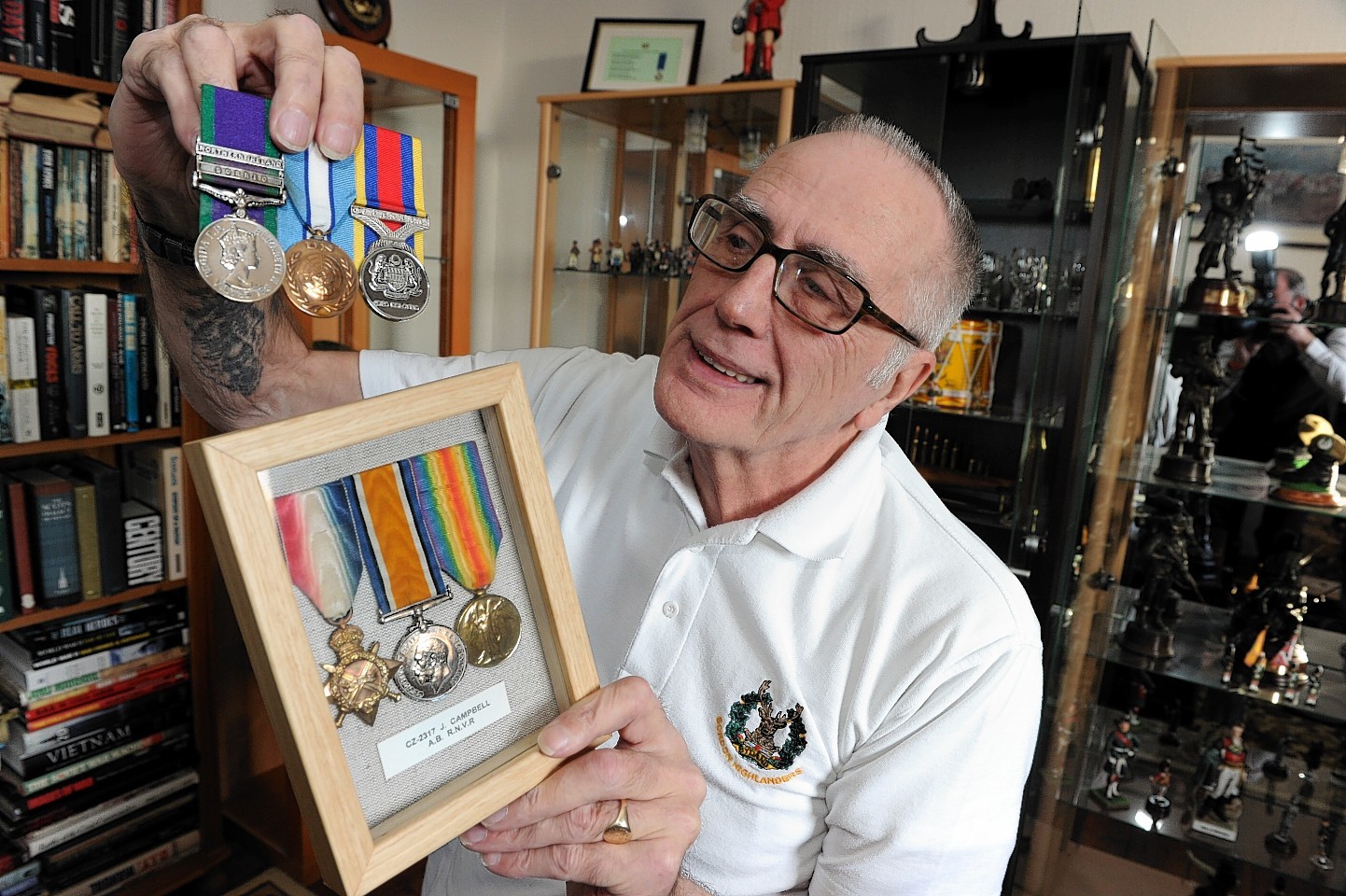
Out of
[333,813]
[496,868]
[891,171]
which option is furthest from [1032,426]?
[333,813]

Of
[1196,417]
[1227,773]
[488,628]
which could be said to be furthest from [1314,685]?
[488,628]

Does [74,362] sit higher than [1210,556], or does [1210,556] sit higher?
[74,362]

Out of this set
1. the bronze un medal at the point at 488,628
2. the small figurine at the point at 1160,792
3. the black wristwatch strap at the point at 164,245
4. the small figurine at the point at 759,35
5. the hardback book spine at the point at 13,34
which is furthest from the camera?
the small figurine at the point at 759,35

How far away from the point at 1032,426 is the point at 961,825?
4.64 ft

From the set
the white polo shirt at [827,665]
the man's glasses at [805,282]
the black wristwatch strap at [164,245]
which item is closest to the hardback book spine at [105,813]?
the white polo shirt at [827,665]

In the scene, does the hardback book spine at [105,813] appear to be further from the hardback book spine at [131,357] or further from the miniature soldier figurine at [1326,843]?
the miniature soldier figurine at [1326,843]

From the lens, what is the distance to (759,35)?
102 inches

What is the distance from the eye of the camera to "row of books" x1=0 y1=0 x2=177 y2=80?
6.12 feet

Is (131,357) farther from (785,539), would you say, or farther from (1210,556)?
(1210,556)

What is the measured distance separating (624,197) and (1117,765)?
7.36ft

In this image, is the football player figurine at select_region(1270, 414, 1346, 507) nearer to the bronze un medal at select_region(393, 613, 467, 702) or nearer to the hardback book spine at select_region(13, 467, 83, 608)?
the bronze un medal at select_region(393, 613, 467, 702)

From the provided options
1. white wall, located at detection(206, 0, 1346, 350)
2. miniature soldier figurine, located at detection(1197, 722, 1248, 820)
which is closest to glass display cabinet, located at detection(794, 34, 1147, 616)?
white wall, located at detection(206, 0, 1346, 350)

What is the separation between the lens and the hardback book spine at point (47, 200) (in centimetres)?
195

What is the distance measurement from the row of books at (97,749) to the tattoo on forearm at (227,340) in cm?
161
